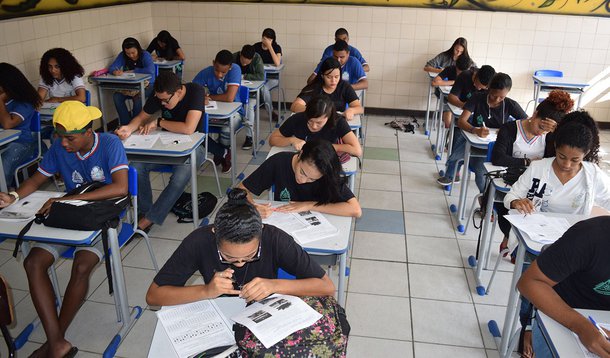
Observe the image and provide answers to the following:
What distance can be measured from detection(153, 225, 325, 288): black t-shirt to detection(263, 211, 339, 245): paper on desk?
0.39 m

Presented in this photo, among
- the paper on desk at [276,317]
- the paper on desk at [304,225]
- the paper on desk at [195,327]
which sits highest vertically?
the paper on desk at [276,317]

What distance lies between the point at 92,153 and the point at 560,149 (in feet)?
8.97

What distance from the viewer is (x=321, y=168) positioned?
2.60 metres

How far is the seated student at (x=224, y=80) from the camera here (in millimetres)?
5250

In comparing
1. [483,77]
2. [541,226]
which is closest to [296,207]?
[541,226]

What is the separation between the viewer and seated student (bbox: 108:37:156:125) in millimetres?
6426

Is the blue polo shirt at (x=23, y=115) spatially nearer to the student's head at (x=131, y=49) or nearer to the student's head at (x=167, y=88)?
the student's head at (x=167, y=88)

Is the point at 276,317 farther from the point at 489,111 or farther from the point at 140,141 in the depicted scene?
the point at 489,111

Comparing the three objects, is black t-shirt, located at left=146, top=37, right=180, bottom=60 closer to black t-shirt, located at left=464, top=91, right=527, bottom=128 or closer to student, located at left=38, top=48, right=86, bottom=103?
student, located at left=38, top=48, right=86, bottom=103

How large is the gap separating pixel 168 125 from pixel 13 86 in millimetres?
1469

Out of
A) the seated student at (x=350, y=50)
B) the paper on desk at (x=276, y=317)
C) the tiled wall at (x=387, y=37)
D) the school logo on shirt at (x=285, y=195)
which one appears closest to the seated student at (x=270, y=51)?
the tiled wall at (x=387, y=37)

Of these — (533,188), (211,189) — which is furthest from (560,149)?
(211,189)

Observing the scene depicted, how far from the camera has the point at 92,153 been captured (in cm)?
302

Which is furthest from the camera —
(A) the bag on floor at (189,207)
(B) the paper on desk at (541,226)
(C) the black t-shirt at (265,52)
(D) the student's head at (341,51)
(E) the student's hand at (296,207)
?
(C) the black t-shirt at (265,52)
